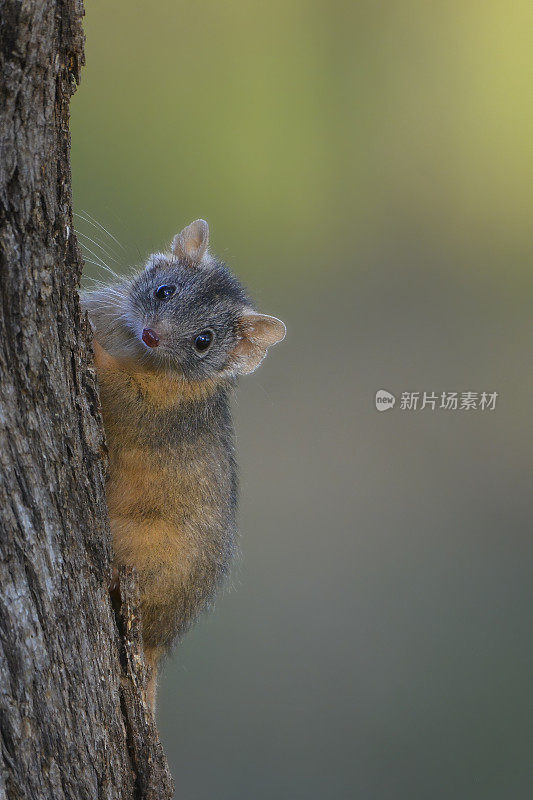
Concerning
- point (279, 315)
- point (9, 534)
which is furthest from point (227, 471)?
point (279, 315)

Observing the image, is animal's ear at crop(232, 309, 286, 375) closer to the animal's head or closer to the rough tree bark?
the animal's head

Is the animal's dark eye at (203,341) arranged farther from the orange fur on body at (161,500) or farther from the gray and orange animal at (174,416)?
the orange fur on body at (161,500)

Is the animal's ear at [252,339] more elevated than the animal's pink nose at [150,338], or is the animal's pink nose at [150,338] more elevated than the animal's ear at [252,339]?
the animal's ear at [252,339]

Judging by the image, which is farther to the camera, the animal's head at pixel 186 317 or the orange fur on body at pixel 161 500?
the animal's head at pixel 186 317

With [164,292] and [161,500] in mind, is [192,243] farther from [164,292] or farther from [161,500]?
[161,500]

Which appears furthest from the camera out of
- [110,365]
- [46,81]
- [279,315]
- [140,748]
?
[279,315]

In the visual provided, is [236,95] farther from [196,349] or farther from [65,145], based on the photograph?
[65,145]

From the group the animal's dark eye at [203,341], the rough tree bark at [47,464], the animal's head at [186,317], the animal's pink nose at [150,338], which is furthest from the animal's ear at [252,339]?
the rough tree bark at [47,464]
